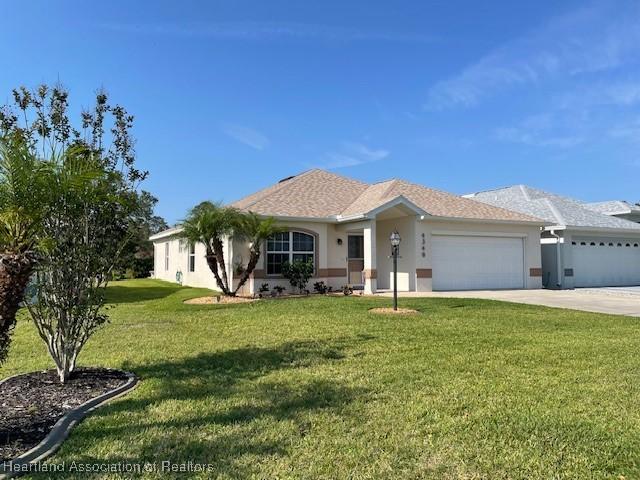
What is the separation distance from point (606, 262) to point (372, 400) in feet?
77.4

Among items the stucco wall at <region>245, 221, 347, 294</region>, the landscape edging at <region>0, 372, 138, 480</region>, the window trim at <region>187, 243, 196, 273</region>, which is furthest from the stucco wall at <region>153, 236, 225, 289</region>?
the landscape edging at <region>0, 372, 138, 480</region>

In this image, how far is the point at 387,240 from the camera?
68.1ft

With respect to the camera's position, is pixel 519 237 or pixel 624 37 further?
pixel 519 237

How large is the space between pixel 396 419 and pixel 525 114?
20.2 m

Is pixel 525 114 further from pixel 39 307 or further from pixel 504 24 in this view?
pixel 39 307

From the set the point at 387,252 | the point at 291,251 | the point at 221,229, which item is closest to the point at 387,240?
the point at 387,252

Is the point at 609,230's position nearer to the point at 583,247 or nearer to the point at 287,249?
the point at 583,247

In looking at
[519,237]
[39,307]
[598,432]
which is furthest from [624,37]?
[39,307]

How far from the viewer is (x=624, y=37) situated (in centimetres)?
1409

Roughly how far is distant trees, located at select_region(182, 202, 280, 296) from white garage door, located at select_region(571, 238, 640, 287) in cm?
1612

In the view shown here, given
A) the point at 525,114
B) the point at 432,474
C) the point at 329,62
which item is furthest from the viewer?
the point at 525,114

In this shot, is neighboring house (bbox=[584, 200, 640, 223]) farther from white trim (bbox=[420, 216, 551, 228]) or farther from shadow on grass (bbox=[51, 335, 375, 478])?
shadow on grass (bbox=[51, 335, 375, 478])

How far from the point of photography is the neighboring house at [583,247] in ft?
73.0

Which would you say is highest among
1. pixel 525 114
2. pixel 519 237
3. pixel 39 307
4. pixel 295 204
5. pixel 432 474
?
pixel 525 114
